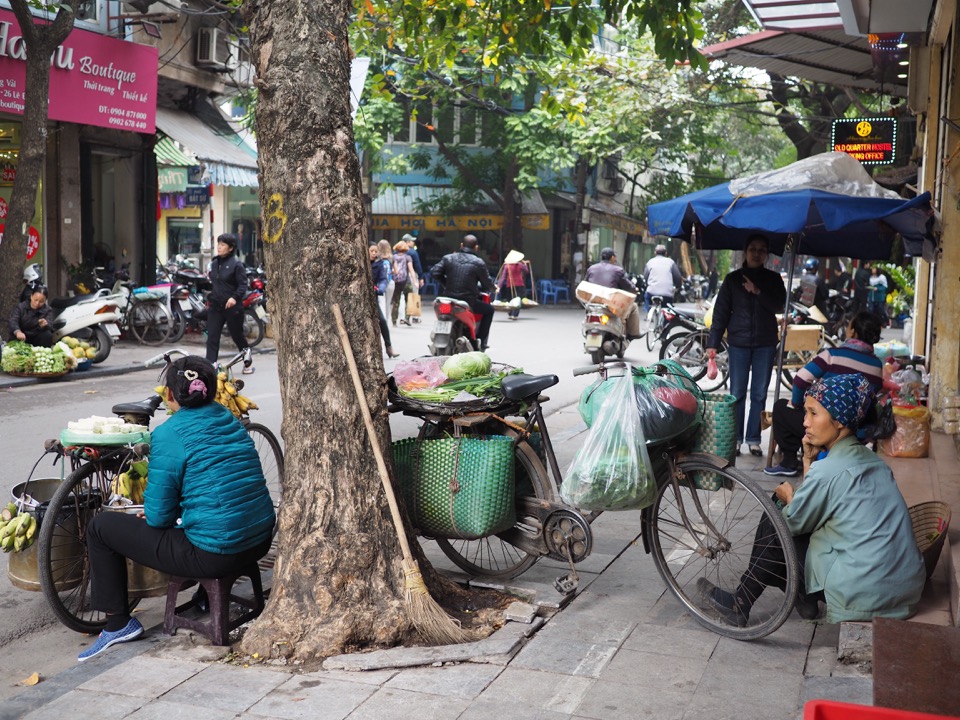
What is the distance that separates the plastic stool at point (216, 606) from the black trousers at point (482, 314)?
9.03 metres

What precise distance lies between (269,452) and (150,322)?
1039cm

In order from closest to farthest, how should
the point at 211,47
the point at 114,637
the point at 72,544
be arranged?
the point at 114,637
the point at 72,544
the point at 211,47

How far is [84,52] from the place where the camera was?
15547 millimetres

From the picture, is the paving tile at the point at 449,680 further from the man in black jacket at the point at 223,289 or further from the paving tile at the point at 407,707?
the man in black jacket at the point at 223,289

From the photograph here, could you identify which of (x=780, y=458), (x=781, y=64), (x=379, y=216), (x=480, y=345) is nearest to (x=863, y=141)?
(x=781, y=64)

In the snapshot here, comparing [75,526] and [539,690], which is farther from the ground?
[75,526]

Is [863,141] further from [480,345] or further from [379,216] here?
[379,216]

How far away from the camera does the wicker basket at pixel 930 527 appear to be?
4559mm

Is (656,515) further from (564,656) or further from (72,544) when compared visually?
(72,544)

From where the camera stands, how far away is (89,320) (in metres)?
13.6

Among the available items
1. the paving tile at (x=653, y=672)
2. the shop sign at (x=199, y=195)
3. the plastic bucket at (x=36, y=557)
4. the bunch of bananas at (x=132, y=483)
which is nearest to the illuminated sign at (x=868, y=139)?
the paving tile at (x=653, y=672)

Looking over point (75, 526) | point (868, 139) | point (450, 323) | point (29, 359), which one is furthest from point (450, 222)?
point (75, 526)

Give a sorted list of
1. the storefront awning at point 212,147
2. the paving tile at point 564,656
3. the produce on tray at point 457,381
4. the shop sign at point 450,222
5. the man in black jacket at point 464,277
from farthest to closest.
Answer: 1. the shop sign at point 450,222
2. the storefront awning at point 212,147
3. the man in black jacket at point 464,277
4. the produce on tray at point 457,381
5. the paving tile at point 564,656

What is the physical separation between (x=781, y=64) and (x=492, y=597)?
10.8 metres
